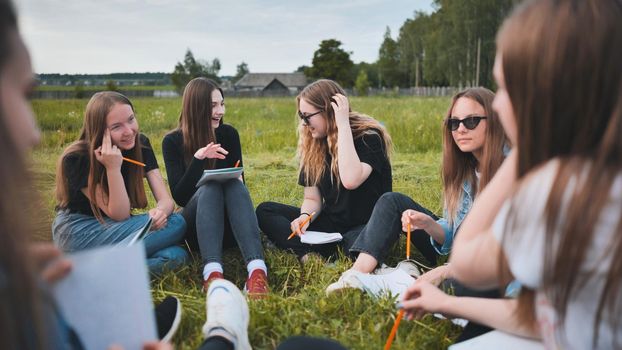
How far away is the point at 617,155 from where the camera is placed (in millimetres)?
1081

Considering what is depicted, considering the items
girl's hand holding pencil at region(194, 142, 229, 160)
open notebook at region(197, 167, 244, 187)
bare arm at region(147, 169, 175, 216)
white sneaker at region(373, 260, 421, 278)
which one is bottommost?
white sneaker at region(373, 260, 421, 278)

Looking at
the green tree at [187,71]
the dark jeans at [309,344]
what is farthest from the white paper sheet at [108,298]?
the green tree at [187,71]

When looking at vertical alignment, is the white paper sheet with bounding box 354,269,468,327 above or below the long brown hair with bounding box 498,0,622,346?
below

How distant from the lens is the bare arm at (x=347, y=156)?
3125mm

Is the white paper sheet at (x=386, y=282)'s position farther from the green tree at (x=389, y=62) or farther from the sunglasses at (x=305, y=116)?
the green tree at (x=389, y=62)

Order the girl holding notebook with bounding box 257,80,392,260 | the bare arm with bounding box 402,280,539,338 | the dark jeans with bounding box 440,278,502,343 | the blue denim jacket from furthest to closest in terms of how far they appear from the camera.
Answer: the girl holding notebook with bounding box 257,80,392,260
the blue denim jacket
the dark jeans with bounding box 440,278,502,343
the bare arm with bounding box 402,280,539,338

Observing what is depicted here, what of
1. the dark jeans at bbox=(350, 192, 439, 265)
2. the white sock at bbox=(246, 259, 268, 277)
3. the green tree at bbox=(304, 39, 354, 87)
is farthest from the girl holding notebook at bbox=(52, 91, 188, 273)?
the green tree at bbox=(304, 39, 354, 87)

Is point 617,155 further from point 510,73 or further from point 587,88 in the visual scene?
point 510,73

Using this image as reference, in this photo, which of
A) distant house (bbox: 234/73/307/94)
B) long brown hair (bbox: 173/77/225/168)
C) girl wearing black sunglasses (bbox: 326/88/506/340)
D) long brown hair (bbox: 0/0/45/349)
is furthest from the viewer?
distant house (bbox: 234/73/307/94)

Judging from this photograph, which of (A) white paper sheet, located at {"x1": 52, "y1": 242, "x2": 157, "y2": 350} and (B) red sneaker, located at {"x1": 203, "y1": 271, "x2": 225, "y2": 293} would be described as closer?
(A) white paper sheet, located at {"x1": 52, "y1": 242, "x2": 157, "y2": 350}

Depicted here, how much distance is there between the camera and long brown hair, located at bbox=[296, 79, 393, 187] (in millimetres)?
3352

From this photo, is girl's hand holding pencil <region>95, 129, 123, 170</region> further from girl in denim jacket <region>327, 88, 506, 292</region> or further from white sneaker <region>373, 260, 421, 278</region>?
white sneaker <region>373, 260, 421, 278</region>

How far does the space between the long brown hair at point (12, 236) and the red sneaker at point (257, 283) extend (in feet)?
5.94

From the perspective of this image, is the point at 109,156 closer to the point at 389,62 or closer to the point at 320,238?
the point at 320,238
